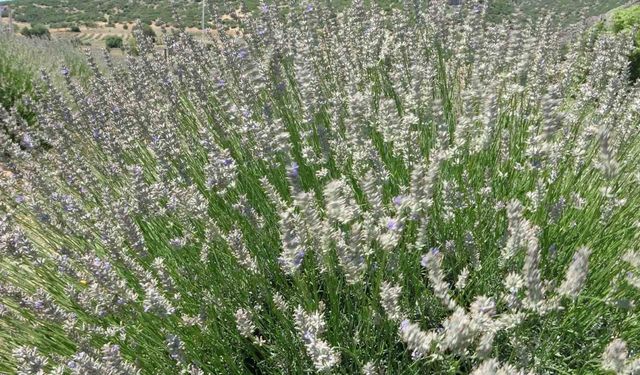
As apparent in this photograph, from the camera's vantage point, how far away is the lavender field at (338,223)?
131 cm

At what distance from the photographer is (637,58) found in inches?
256

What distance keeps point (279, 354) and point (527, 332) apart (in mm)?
837

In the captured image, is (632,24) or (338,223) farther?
(632,24)

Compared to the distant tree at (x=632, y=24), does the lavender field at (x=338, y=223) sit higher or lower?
higher

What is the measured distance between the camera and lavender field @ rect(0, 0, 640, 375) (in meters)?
1.31

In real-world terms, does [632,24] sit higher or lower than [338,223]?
lower

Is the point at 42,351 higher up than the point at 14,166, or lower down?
lower down

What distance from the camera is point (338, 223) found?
1638mm

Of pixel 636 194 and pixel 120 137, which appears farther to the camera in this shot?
pixel 120 137

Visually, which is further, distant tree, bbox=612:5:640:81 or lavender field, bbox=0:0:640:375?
distant tree, bbox=612:5:640:81

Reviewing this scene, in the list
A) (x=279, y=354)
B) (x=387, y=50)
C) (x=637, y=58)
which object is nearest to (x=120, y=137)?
(x=387, y=50)

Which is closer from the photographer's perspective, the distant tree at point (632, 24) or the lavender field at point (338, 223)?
the lavender field at point (338, 223)

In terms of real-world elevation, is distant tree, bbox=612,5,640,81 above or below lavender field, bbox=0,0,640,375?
below

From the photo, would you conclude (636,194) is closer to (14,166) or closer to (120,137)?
(120,137)
